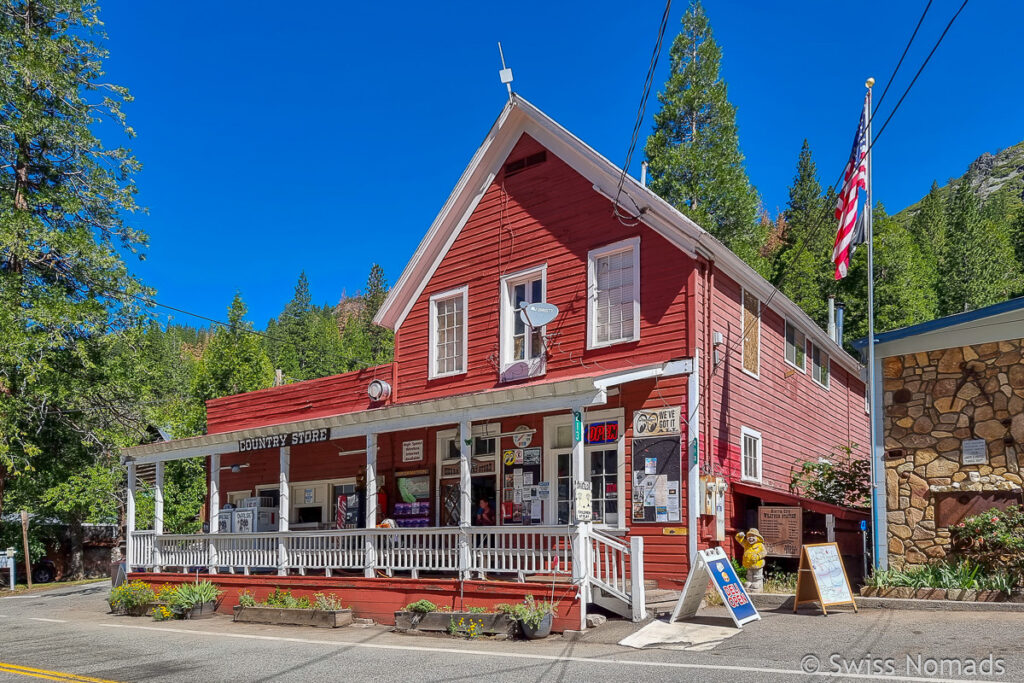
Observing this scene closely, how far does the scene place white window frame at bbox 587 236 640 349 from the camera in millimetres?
16047

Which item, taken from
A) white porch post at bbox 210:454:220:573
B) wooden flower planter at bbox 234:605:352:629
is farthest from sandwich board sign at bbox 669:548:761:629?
white porch post at bbox 210:454:220:573

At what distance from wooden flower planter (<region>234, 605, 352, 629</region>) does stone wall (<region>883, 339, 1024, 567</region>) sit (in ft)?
28.2

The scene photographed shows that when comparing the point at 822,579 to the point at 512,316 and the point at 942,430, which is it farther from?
the point at 512,316

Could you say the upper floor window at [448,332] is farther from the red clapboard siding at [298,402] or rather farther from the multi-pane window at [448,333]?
the red clapboard siding at [298,402]

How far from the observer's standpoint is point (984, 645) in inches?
372

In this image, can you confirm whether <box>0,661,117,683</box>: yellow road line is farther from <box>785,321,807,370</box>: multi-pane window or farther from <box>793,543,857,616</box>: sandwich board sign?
<box>785,321,807,370</box>: multi-pane window

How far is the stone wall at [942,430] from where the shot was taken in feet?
43.2

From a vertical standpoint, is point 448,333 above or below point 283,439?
above

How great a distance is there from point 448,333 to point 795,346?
743cm

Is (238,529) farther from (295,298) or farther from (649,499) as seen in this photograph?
(295,298)

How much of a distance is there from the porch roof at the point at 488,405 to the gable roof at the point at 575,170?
2.20m

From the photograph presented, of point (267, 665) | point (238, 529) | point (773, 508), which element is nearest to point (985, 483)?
point (773, 508)

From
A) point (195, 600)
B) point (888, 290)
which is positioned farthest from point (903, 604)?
point (888, 290)

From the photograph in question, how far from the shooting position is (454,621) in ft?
43.1
